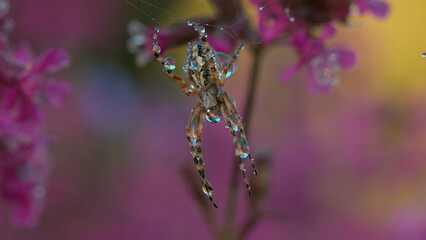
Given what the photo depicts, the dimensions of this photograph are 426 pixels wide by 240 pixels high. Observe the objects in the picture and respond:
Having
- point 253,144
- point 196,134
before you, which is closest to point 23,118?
point 196,134

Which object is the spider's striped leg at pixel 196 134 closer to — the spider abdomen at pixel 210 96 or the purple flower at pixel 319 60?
the spider abdomen at pixel 210 96

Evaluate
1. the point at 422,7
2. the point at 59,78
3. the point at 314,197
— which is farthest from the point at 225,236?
the point at 422,7

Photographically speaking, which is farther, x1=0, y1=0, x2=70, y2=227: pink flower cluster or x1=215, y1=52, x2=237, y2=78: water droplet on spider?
x1=0, y1=0, x2=70, y2=227: pink flower cluster

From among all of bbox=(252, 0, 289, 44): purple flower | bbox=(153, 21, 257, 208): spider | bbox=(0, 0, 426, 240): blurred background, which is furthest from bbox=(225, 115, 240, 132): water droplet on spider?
bbox=(0, 0, 426, 240): blurred background

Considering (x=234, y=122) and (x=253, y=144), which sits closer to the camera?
(x=234, y=122)

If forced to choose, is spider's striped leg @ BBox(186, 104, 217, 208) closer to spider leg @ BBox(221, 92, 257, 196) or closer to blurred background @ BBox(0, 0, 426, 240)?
spider leg @ BBox(221, 92, 257, 196)

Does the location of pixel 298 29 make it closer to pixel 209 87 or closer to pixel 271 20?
pixel 271 20
